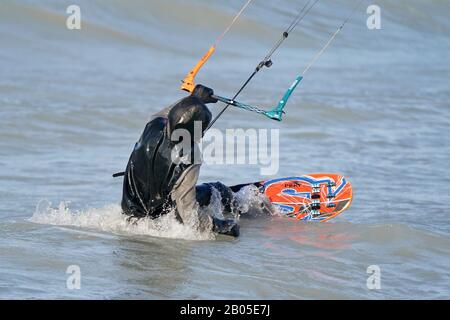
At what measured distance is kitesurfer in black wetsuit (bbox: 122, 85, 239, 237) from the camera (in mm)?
7172

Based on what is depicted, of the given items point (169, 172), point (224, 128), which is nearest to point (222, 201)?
point (169, 172)

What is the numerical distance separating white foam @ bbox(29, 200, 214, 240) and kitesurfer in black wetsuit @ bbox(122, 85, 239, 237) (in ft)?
0.19

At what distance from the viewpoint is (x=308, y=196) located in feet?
29.0

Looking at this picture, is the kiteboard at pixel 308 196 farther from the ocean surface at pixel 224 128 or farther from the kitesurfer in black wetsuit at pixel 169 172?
the kitesurfer in black wetsuit at pixel 169 172

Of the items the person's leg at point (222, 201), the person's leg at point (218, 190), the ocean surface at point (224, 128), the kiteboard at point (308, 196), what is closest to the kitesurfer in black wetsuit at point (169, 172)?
the person's leg at point (222, 201)

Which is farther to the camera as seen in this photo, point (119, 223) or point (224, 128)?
point (224, 128)

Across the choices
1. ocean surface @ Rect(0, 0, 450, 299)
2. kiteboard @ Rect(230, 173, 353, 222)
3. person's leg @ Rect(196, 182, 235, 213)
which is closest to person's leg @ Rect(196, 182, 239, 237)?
person's leg @ Rect(196, 182, 235, 213)

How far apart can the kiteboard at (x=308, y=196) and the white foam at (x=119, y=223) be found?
129 centimetres

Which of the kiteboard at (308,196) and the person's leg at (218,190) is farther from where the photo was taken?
the kiteboard at (308,196)

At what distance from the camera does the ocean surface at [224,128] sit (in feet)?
21.2

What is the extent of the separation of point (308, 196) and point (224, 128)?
5.43 meters

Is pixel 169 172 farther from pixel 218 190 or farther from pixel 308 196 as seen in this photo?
pixel 308 196

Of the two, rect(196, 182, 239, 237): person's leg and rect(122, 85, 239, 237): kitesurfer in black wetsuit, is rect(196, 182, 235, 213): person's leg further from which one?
rect(122, 85, 239, 237): kitesurfer in black wetsuit

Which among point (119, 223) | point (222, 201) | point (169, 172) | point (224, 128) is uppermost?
point (224, 128)
